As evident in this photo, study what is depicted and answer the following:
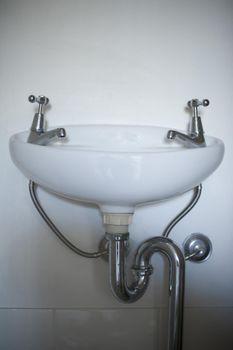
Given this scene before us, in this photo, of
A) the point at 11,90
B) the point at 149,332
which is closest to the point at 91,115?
the point at 11,90

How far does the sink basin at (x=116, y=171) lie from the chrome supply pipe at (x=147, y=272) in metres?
0.15

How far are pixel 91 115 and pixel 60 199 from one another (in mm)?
249

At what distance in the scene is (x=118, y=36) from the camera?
1.00 m

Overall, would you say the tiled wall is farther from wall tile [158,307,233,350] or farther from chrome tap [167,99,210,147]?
chrome tap [167,99,210,147]

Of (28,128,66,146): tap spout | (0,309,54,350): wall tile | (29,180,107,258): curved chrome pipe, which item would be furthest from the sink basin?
(0,309,54,350): wall tile

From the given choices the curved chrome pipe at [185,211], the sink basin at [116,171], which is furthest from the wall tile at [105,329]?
the sink basin at [116,171]

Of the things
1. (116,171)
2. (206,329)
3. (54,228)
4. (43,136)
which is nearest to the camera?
(116,171)

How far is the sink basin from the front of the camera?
0.65 meters

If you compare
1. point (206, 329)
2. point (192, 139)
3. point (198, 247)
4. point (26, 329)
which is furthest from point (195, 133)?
point (26, 329)

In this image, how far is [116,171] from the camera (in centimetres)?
64

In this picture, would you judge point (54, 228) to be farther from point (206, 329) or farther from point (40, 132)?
point (206, 329)

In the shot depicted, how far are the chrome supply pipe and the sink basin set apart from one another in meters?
0.15

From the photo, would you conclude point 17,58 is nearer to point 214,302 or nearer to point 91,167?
point 91,167

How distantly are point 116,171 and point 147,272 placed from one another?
0.40 metres
